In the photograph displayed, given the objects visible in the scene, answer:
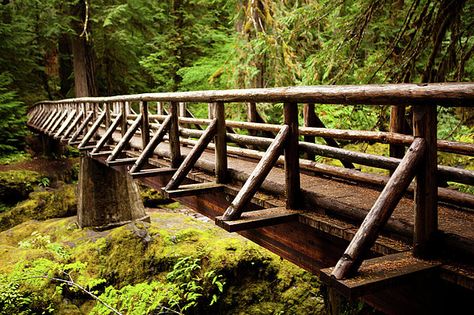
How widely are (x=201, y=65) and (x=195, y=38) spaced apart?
13.2 ft

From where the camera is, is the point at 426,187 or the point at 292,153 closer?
the point at 426,187

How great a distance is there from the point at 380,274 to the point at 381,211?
33cm

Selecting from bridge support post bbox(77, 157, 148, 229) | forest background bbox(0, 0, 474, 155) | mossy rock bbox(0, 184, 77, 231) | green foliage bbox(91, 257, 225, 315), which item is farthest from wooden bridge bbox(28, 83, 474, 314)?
mossy rock bbox(0, 184, 77, 231)

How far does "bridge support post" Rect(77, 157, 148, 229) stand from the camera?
10914 mm

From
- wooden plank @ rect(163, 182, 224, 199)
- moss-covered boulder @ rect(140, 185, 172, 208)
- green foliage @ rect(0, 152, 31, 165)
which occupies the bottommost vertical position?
moss-covered boulder @ rect(140, 185, 172, 208)

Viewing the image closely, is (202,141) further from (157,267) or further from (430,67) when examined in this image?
(157,267)

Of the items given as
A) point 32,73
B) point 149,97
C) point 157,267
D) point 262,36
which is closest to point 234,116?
point 262,36

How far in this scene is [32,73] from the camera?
71.5 ft

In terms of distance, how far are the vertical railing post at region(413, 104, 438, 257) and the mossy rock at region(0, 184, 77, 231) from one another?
12810mm

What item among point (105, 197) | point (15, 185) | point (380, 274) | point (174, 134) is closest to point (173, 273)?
point (174, 134)

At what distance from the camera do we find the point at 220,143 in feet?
14.1

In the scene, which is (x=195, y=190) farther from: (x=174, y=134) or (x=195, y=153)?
(x=174, y=134)

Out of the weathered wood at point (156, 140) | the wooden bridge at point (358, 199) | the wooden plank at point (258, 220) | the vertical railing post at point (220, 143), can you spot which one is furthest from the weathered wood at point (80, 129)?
the wooden plank at point (258, 220)

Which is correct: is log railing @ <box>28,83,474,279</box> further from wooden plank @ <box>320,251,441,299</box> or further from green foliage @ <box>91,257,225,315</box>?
green foliage @ <box>91,257,225,315</box>
